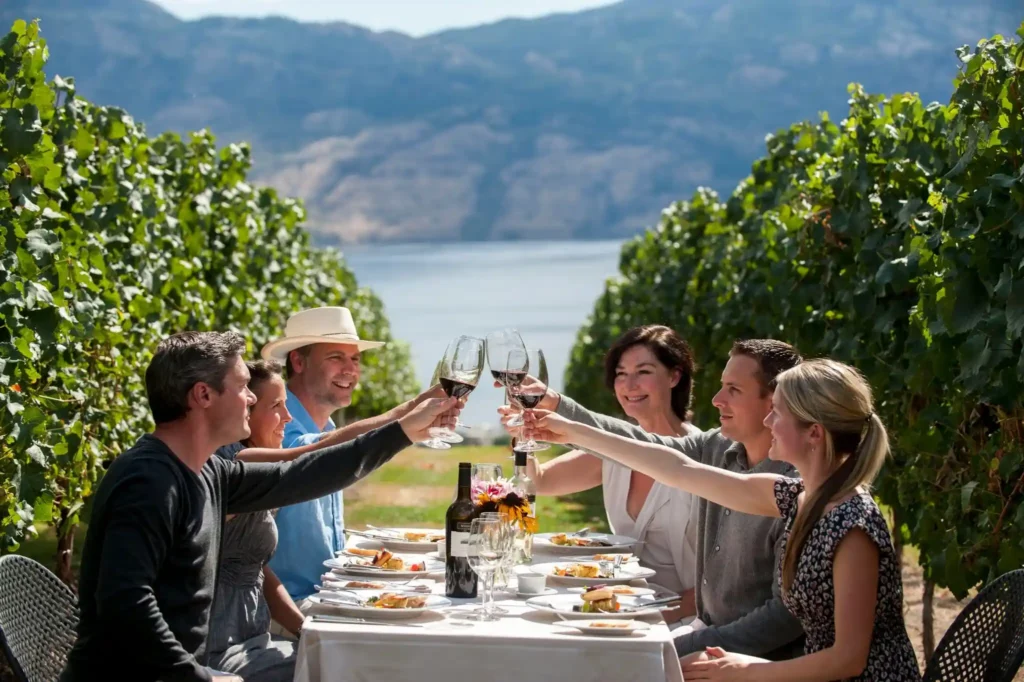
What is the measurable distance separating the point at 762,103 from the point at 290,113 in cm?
4658

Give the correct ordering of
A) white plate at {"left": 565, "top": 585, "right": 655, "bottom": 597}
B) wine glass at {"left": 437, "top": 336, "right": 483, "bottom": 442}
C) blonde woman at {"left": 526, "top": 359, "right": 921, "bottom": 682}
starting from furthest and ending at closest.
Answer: wine glass at {"left": 437, "top": 336, "right": 483, "bottom": 442} → white plate at {"left": 565, "top": 585, "right": 655, "bottom": 597} → blonde woman at {"left": 526, "top": 359, "right": 921, "bottom": 682}

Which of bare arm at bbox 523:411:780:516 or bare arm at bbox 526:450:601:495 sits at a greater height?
bare arm at bbox 523:411:780:516

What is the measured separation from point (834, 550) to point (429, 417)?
38.6 inches

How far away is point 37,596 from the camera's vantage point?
2.68m

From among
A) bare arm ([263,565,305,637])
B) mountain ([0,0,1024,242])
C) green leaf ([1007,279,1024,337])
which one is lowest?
bare arm ([263,565,305,637])

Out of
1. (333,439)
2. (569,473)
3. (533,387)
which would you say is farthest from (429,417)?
(569,473)

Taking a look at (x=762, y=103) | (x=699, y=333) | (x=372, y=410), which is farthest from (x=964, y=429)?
(x=762, y=103)

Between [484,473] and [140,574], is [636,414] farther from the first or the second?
[140,574]

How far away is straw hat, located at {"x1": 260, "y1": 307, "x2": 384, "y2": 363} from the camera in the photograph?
431cm

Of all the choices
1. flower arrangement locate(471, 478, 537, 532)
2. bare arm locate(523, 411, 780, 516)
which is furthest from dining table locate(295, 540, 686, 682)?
bare arm locate(523, 411, 780, 516)

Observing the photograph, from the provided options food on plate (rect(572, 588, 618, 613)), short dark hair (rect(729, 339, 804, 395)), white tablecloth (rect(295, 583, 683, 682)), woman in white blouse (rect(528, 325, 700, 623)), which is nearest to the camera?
white tablecloth (rect(295, 583, 683, 682))

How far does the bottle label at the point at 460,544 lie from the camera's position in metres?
2.92

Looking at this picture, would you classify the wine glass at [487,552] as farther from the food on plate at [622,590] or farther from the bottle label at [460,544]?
the food on plate at [622,590]

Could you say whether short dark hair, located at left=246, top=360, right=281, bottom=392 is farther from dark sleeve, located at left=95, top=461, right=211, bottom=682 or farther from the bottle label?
dark sleeve, located at left=95, top=461, right=211, bottom=682
